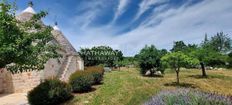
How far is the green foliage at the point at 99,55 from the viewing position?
59.9m

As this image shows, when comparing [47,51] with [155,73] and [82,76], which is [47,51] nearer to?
[82,76]

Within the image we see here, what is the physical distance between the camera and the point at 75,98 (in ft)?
51.2

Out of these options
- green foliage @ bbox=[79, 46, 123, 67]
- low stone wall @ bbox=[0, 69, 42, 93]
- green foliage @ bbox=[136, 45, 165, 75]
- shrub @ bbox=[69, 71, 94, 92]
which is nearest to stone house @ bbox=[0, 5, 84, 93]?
low stone wall @ bbox=[0, 69, 42, 93]

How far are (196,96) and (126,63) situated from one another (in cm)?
6392

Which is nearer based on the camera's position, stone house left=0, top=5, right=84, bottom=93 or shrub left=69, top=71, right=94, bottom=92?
shrub left=69, top=71, right=94, bottom=92

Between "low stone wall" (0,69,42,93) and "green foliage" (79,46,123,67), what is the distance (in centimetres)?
3626

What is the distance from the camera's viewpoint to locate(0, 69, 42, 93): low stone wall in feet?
68.5

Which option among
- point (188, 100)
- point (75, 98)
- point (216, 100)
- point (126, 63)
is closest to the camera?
point (216, 100)

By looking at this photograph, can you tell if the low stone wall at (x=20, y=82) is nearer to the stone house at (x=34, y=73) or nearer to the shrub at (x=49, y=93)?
the stone house at (x=34, y=73)

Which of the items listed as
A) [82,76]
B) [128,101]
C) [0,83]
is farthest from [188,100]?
[0,83]

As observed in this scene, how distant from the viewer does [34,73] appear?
20797mm

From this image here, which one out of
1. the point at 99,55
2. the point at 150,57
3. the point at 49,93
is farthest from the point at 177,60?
the point at 99,55

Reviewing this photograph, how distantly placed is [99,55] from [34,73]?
149ft

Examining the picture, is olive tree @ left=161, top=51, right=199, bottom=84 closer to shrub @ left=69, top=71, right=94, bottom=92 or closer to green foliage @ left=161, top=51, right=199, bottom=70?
green foliage @ left=161, top=51, right=199, bottom=70
